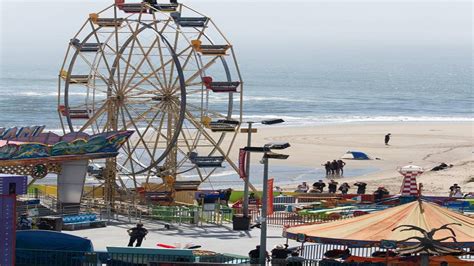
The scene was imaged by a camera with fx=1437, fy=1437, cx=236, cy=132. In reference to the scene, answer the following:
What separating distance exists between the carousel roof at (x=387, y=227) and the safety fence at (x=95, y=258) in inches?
84.2

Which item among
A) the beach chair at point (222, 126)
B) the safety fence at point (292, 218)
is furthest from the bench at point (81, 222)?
the beach chair at point (222, 126)

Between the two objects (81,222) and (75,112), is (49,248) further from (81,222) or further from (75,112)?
(75,112)

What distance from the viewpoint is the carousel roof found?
98.8 feet

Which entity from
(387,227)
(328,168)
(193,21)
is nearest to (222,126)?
(193,21)

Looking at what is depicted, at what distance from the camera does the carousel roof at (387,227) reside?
98.8 ft

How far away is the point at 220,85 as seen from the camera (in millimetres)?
50188

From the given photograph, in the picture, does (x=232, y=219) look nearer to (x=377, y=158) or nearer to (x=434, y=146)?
(x=377, y=158)

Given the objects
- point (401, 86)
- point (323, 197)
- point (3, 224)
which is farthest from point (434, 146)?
point (401, 86)

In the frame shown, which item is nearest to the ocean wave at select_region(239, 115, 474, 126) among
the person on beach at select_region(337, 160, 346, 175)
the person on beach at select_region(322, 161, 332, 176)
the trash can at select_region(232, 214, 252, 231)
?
the person on beach at select_region(337, 160, 346, 175)

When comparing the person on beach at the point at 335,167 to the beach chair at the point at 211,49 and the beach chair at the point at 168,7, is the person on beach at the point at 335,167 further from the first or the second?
the beach chair at the point at 168,7

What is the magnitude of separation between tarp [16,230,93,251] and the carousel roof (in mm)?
4584

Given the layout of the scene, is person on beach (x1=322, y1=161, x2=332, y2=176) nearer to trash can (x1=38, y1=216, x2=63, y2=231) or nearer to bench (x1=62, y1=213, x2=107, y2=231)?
bench (x1=62, y1=213, x2=107, y2=231)

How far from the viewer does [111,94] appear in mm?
49156

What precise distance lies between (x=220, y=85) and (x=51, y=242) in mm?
20351
